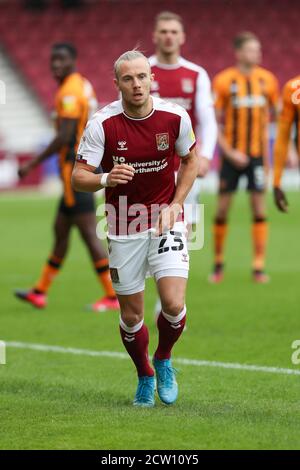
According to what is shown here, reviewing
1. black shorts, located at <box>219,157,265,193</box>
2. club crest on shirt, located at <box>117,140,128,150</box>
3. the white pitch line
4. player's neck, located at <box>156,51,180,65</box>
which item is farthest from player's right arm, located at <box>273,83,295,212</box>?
black shorts, located at <box>219,157,265,193</box>

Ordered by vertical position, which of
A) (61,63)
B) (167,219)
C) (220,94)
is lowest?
(167,219)

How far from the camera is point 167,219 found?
5801mm

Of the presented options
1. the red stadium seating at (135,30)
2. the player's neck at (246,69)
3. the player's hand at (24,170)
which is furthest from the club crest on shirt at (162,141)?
the red stadium seating at (135,30)

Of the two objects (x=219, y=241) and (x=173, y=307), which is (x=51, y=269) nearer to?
(x=219, y=241)

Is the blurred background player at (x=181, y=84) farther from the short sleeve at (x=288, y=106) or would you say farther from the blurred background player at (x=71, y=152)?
the blurred background player at (x=71, y=152)

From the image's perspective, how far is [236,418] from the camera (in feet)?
17.9

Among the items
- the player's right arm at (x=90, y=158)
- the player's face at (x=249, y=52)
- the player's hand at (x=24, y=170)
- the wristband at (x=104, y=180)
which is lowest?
the wristband at (x=104, y=180)

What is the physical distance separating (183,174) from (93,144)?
1.95ft

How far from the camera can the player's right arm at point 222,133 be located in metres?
11.9

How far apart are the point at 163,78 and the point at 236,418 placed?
12.1 ft

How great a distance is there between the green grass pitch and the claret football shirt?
1.13 m

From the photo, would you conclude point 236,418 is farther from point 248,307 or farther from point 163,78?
point 248,307

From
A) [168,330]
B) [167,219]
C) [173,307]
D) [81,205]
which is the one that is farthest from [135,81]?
[81,205]

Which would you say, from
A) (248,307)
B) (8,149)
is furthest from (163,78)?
(8,149)
